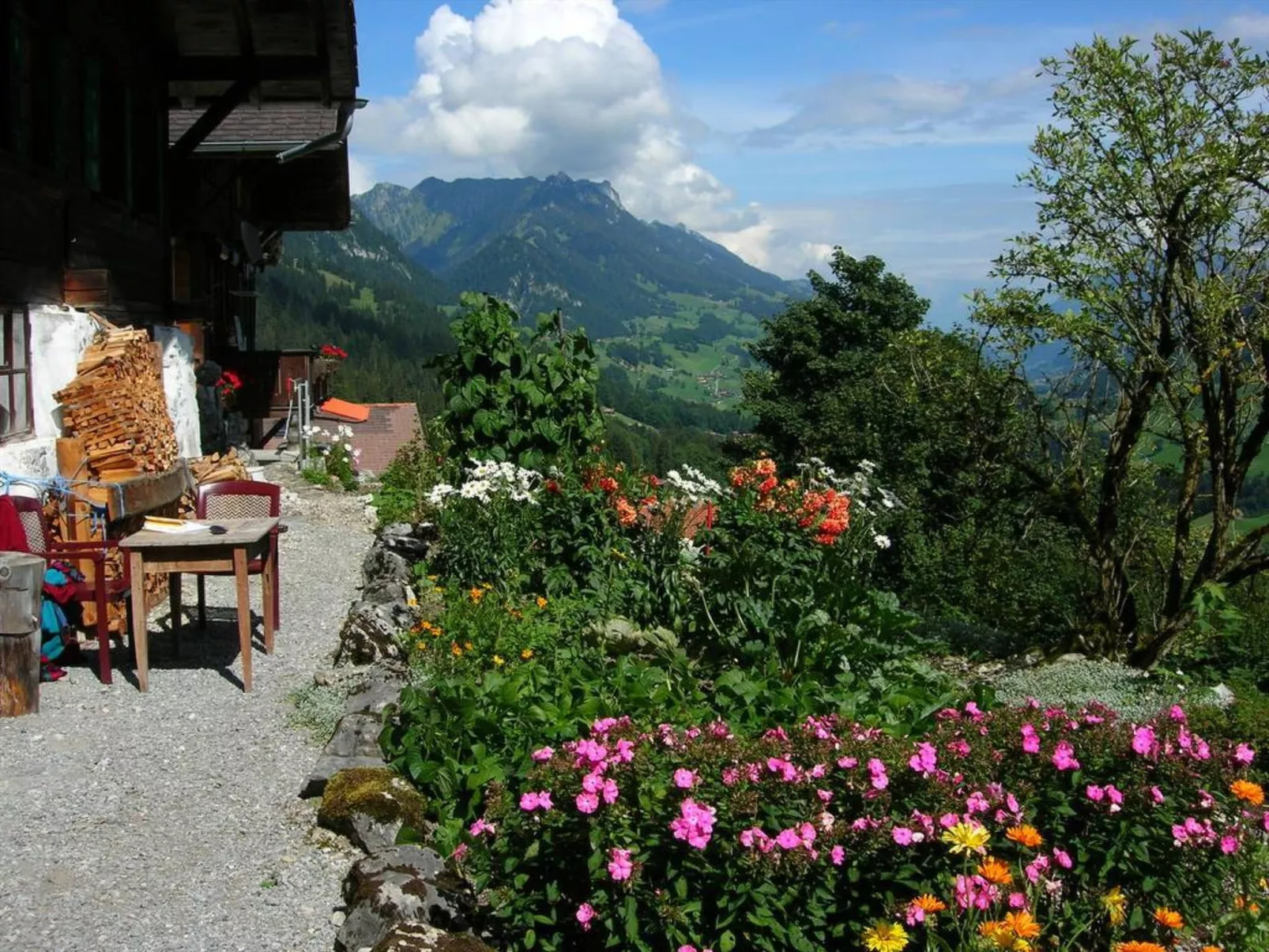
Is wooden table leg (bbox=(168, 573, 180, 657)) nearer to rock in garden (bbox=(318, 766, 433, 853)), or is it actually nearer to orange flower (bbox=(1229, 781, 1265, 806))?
rock in garden (bbox=(318, 766, 433, 853))

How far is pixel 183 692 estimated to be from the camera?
5.96 m

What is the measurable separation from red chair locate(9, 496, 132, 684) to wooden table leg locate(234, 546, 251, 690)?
54cm

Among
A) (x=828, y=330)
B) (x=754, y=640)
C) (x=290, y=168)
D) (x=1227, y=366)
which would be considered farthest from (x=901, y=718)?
(x=828, y=330)

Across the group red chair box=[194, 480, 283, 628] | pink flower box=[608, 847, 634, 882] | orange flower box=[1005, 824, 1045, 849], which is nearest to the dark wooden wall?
red chair box=[194, 480, 283, 628]

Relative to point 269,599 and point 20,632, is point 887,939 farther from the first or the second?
point 269,599

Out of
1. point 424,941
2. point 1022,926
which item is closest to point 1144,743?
point 1022,926

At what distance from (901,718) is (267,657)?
384 centimetres

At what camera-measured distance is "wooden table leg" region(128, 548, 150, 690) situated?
18.7 feet

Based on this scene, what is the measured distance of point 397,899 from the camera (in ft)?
11.5

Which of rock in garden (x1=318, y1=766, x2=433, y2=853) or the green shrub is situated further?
the green shrub

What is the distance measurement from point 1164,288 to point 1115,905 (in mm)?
4821

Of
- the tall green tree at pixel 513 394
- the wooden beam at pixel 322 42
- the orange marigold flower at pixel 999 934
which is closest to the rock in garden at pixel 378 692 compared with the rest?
the orange marigold flower at pixel 999 934

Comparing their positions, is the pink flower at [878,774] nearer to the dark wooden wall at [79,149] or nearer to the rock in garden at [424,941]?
the rock in garden at [424,941]

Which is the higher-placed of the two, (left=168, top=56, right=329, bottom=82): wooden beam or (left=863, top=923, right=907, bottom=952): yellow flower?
(left=168, top=56, right=329, bottom=82): wooden beam
